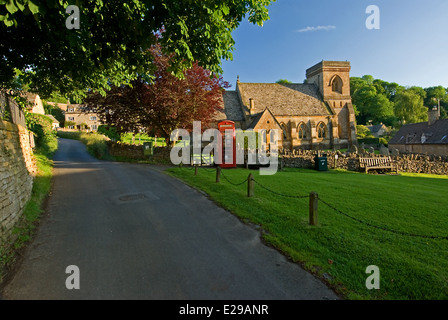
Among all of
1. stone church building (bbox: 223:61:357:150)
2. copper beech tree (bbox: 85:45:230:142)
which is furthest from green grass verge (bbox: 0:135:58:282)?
stone church building (bbox: 223:61:357:150)

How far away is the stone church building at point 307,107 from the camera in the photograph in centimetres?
3609

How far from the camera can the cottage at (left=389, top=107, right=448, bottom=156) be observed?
34688mm

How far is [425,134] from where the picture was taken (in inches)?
1484

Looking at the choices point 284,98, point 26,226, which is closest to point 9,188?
point 26,226

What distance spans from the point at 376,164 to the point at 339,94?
22.3 meters

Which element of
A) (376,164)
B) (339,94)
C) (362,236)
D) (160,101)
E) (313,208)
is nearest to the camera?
(362,236)

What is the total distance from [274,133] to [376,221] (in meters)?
22.3

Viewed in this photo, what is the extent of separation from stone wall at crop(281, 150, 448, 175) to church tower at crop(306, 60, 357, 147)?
49.4ft

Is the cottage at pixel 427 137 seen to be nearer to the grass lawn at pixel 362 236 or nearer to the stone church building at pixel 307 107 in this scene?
the stone church building at pixel 307 107

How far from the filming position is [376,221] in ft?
23.2

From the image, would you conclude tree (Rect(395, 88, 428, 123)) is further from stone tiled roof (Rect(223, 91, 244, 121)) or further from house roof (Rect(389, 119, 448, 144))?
stone tiled roof (Rect(223, 91, 244, 121))

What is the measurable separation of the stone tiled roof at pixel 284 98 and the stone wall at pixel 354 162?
14778 millimetres
